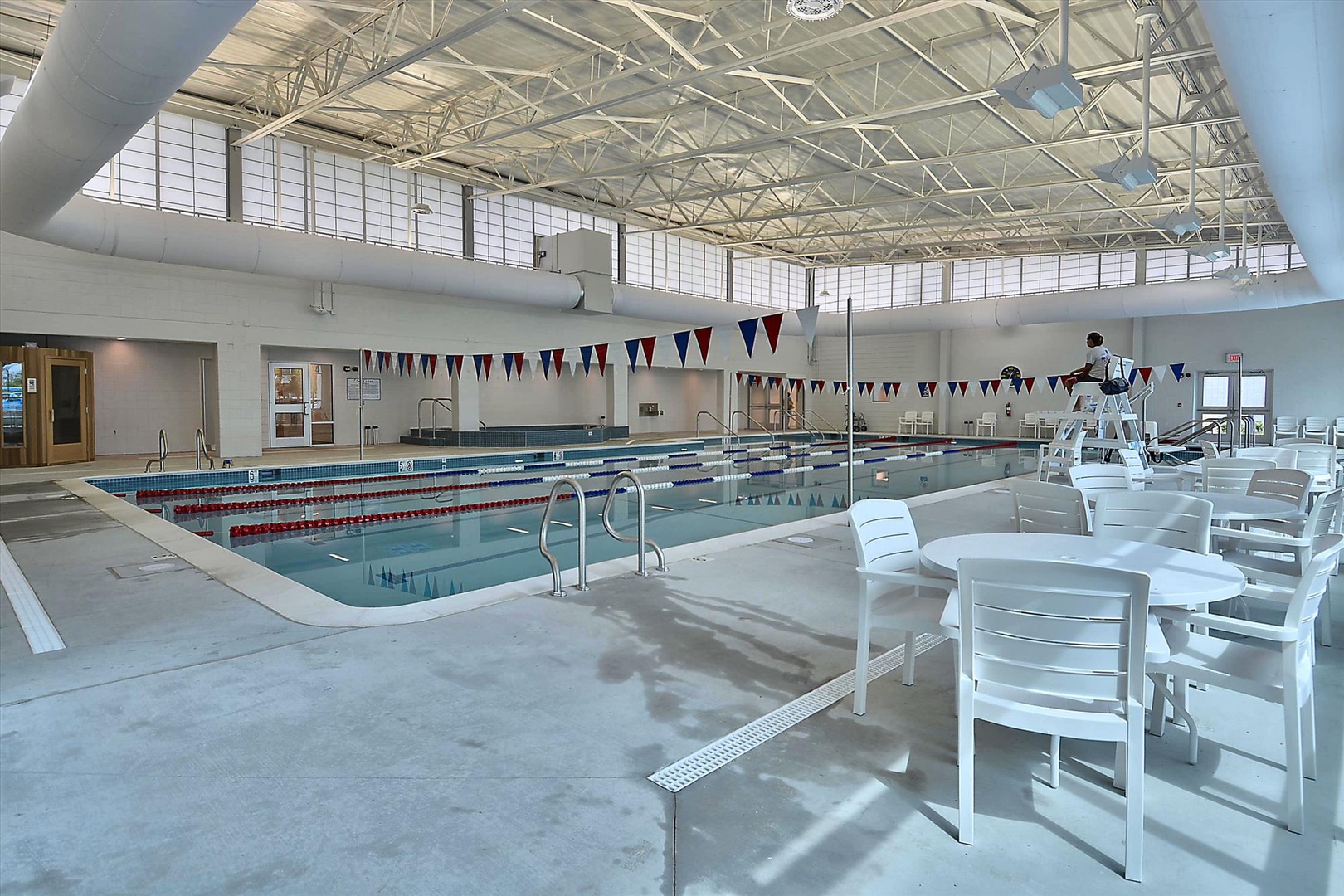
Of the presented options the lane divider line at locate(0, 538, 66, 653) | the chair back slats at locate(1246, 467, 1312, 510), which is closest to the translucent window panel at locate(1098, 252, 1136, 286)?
the chair back slats at locate(1246, 467, 1312, 510)

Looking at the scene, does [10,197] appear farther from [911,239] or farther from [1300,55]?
[911,239]

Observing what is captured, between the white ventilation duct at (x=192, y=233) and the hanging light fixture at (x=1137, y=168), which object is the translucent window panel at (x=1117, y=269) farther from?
the hanging light fixture at (x=1137, y=168)

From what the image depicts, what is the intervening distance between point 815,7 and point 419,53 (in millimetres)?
4319

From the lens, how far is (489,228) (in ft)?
54.9

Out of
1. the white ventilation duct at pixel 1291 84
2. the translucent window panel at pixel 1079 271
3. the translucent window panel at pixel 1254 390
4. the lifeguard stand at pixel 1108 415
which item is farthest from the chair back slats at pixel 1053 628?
the translucent window panel at pixel 1079 271

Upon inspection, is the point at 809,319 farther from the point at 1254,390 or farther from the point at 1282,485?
the point at 1254,390

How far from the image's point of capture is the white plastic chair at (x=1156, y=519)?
3410 mm

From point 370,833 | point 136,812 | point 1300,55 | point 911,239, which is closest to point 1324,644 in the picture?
point 1300,55

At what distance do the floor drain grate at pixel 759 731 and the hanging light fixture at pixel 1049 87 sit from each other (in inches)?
158

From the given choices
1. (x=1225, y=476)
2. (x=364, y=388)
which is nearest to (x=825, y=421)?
(x=364, y=388)

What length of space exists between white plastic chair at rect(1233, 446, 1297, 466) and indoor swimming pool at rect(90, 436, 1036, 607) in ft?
11.9

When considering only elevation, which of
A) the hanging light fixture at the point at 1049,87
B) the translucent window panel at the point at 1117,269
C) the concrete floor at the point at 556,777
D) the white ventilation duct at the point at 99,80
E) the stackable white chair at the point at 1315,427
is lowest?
the concrete floor at the point at 556,777

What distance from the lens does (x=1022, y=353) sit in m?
21.9

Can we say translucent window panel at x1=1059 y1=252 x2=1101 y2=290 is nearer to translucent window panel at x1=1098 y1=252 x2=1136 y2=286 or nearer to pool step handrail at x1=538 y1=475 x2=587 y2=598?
translucent window panel at x1=1098 y1=252 x2=1136 y2=286
